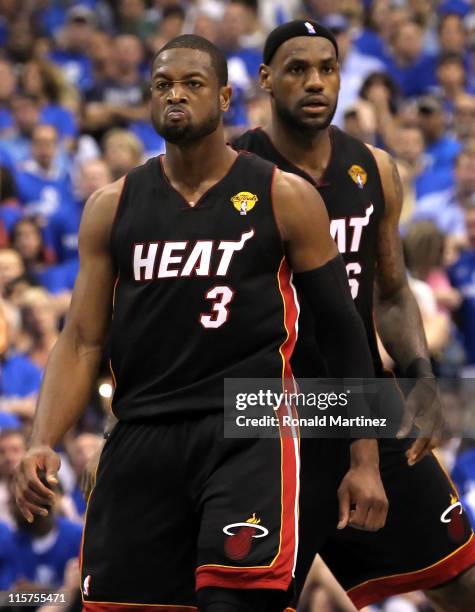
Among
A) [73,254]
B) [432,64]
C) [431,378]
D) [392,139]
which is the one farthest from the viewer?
[432,64]

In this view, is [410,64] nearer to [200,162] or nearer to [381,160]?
[381,160]

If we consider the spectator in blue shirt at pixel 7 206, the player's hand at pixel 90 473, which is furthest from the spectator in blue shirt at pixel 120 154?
the player's hand at pixel 90 473

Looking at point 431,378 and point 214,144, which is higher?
point 214,144

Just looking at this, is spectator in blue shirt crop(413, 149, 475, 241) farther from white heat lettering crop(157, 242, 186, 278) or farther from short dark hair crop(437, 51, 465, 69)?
white heat lettering crop(157, 242, 186, 278)

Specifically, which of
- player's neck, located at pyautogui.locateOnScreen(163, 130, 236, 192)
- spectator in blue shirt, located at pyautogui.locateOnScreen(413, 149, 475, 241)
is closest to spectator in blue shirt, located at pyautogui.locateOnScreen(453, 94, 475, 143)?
spectator in blue shirt, located at pyautogui.locateOnScreen(413, 149, 475, 241)

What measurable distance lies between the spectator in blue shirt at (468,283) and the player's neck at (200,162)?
15.4 ft

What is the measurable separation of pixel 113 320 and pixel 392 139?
24.2ft

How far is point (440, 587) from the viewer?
5.54 meters

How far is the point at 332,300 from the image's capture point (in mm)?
4785

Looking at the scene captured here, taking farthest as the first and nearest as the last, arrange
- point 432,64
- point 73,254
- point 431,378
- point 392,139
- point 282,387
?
point 432,64
point 392,139
point 73,254
point 431,378
point 282,387

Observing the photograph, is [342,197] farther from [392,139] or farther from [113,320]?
[392,139]

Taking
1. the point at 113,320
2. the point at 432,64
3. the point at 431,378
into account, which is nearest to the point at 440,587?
the point at 431,378

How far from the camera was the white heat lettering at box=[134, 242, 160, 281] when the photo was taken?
4.75 m

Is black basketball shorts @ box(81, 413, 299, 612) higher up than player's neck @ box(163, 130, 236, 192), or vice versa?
player's neck @ box(163, 130, 236, 192)
